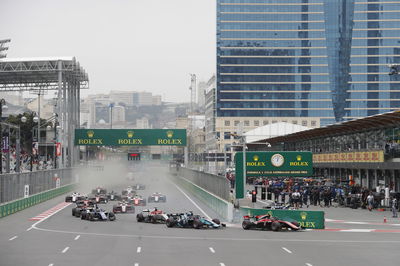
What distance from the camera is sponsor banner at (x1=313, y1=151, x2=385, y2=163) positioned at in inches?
2186

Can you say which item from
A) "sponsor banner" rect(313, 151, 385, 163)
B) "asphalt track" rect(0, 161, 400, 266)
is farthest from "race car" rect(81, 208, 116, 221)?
"sponsor banner" rect(313, 151, 385, 163)

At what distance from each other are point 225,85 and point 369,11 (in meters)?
48.3

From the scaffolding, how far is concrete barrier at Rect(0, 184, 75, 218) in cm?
993

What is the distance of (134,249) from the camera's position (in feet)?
91.7

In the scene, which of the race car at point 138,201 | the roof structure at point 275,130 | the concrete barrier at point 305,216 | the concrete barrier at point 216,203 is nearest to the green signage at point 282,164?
the concrete barrier at point 216,203

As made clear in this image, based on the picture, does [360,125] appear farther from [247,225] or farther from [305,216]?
[247,225]

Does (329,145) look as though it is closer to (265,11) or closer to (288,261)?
(288,261)

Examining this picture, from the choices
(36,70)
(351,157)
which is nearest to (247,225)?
(351,157)

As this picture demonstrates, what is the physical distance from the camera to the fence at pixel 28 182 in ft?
153

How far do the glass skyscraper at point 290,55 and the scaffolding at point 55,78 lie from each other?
108 meters

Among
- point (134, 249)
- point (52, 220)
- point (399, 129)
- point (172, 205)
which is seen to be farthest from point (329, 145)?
point (134, 249)

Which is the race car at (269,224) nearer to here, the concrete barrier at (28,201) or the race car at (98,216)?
the race car at (98,216)

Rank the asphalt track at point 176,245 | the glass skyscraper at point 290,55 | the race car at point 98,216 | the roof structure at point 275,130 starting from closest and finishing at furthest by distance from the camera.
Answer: the asphalt track at point 176,245 → the race car at point 98,216 → the roof structure at point 275,130 → the glass skyscraper at point 290,55

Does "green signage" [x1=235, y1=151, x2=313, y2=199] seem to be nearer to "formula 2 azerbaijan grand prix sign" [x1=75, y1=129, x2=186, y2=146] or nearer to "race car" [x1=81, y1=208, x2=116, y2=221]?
"race car" [x1=81, y1=208, x2=116, y2=221]
